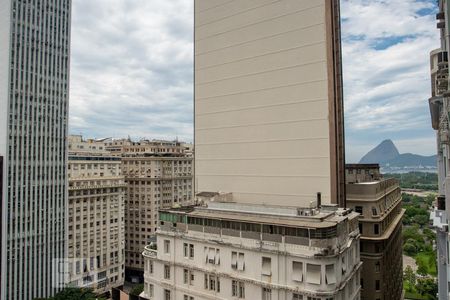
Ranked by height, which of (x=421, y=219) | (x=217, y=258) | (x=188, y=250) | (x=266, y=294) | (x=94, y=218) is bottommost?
(x=421, y=219)

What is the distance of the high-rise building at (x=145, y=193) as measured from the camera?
9100 cm

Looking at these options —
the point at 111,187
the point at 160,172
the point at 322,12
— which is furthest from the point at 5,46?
the point at 322,12

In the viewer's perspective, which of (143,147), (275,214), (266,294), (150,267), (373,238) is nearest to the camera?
(266,294)

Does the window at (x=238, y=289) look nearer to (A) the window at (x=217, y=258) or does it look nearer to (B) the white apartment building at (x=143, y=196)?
(A) the window at (x=217, y=258)

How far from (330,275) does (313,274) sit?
116 centimetres

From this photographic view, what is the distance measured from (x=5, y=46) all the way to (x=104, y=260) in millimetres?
47855

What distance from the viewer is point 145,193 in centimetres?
9219

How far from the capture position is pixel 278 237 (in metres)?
25.9

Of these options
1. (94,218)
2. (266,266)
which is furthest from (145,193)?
(266,266)

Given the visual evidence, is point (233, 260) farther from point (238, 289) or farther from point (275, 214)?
point (275, 214)

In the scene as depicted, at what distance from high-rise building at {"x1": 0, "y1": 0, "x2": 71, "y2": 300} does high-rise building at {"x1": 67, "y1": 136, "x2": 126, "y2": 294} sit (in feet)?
15.8

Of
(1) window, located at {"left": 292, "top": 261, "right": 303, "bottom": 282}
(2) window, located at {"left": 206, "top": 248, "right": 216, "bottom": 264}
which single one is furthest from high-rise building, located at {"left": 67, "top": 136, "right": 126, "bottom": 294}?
(1) window, located at {"left": 292, "top": 261, "right": 303, "bottom": 282}

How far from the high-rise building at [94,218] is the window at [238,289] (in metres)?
52.6

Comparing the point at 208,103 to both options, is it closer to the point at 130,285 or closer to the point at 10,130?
the point at 10,130
